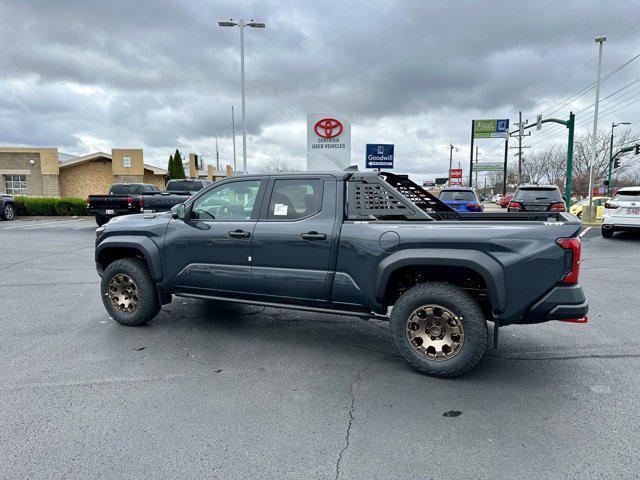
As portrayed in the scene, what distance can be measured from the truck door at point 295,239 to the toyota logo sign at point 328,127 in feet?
27.5

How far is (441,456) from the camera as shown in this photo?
270 cm

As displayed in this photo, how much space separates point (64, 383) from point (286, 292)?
2.04 meters

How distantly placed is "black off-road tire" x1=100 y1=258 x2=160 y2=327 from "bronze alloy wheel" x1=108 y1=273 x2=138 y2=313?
33 millimetres

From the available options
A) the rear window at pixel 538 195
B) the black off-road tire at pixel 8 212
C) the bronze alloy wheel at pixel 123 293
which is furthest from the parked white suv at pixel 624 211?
the black off-road tire at pixel 8 212

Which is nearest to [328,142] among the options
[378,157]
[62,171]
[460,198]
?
[378,157]

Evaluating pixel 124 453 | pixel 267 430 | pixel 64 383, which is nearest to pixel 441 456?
pixel 267 430

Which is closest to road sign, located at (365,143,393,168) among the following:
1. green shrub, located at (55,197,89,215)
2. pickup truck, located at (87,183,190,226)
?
pickup truck, located at (87,183,190,226)

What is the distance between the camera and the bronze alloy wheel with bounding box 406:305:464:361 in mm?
3734

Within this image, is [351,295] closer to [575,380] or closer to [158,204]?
[575,380]

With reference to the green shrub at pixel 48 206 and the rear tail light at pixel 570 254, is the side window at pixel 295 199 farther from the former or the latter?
the green shrub at pixel 48 206

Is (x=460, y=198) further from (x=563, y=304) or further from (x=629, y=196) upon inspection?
(x=563, y=304)

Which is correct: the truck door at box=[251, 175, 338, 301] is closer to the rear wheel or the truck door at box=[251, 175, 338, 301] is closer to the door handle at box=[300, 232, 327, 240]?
the door handle at box=[300, 232, 327, 240]

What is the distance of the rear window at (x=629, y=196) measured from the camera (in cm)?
1232

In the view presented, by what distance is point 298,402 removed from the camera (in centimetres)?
337
